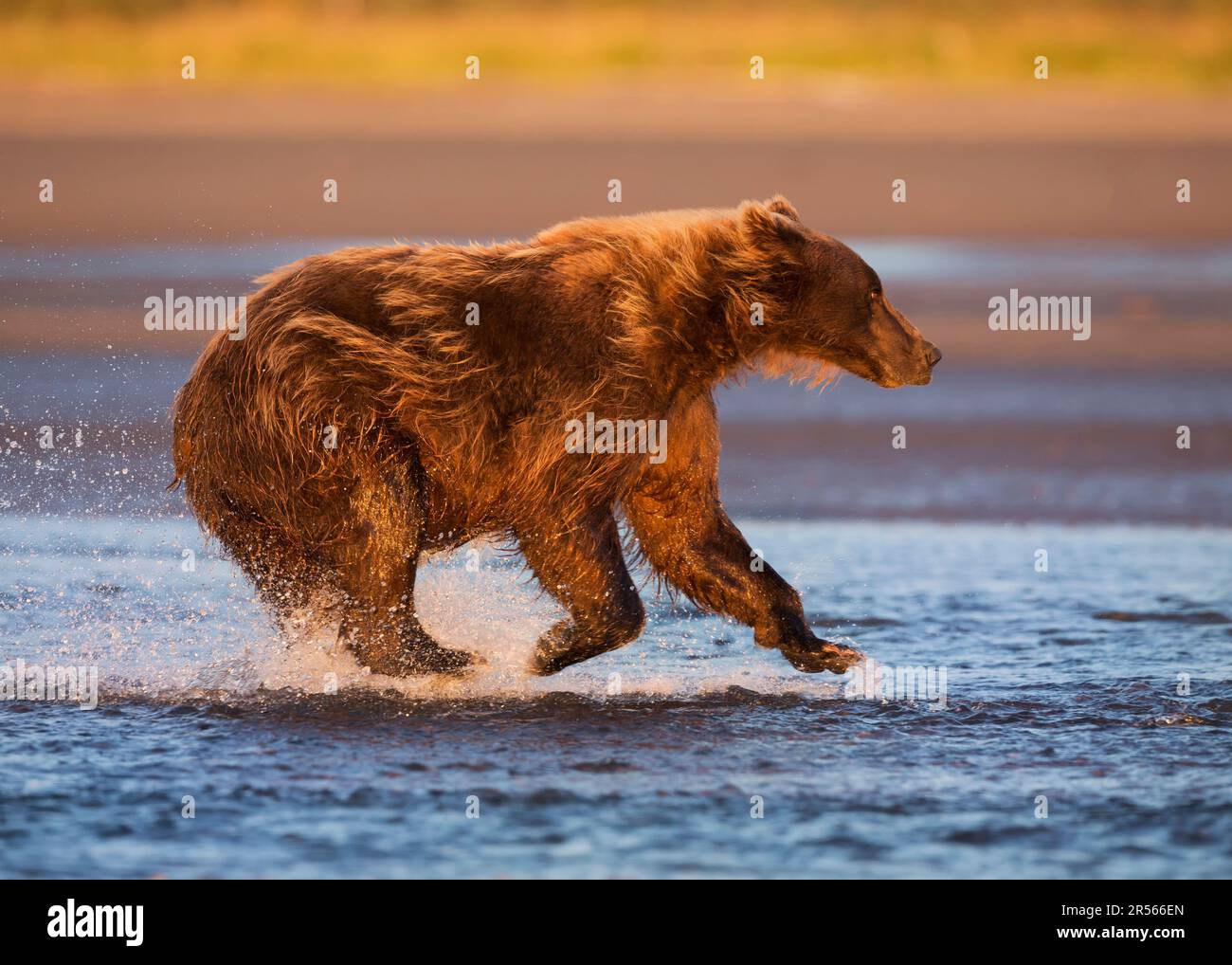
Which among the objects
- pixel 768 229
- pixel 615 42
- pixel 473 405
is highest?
pixel 615 42

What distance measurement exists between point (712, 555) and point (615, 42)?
2174 centimetres

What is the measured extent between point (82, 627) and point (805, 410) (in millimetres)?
7203

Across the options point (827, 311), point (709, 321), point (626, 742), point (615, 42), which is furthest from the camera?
point (615, 42)

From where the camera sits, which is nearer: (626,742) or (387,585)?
(626,742)

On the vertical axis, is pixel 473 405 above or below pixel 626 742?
above

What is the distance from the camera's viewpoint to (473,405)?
7.32 meters

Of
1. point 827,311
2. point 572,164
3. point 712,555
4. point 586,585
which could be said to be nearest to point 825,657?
point 712,555

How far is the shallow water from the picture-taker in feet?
19.4

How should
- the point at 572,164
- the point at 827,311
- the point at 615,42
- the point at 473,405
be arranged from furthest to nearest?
the point at 615,42 → the point at 572,164 → the point at 827,311 → the point at 473,405

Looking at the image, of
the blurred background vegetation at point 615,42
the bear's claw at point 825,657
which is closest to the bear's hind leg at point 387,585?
the bear's claw at point 825,657

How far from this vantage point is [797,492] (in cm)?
1247

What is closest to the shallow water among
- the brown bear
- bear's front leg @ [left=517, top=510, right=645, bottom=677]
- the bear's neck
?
bear's front leg @ [left=517, top=510, right=645, bottom=677]

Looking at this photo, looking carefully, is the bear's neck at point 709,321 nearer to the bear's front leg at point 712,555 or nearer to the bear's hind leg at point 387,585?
the bear's front leg at point 712,555

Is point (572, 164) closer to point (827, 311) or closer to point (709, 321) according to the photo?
point (827, 311)
